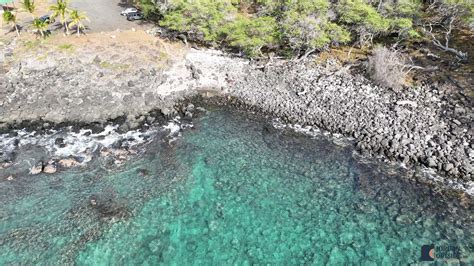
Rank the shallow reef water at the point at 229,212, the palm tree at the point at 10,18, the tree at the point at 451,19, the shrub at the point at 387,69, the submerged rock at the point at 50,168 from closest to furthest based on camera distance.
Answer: the shallow reef water at the point at 229,212, the submerged rock at the point at 50,168, the shrub at the point at 387,69, the tree at the point at 451,19, the palm tree at the point at 10,18

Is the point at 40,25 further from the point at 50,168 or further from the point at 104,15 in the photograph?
the point at 50,168

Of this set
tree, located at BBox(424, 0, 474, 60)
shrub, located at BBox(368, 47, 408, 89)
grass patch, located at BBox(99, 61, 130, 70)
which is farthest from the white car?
tree, located at BBox(424, 0, 474, 60)

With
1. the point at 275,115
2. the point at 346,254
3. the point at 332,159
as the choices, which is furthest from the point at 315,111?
the point at 346,254

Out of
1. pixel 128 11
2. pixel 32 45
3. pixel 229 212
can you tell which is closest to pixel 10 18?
pixel 32 45

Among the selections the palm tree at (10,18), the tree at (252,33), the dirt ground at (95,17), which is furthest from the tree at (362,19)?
the palm tree at (10,18)

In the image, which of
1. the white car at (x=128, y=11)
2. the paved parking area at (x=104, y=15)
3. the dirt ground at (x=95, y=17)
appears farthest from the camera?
the white car at (x=128, y=11)

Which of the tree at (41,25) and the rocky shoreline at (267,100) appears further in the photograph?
the tree at (41,25)

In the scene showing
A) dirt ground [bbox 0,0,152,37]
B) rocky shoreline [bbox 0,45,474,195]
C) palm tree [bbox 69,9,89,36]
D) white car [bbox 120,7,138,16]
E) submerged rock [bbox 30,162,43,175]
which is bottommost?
submerged rock [bbox 30,162,43,175]

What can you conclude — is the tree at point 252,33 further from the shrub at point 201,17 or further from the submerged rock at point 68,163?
the submerged rock at point 68,163

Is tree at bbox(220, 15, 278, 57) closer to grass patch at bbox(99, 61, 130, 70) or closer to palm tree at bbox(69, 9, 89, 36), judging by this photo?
grass patch at bbox(99, 61, 130, 70)
